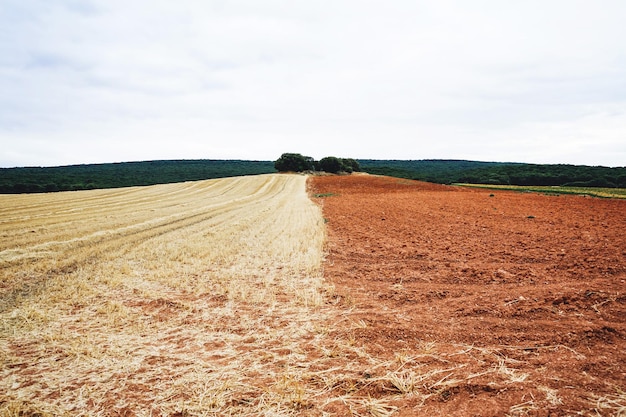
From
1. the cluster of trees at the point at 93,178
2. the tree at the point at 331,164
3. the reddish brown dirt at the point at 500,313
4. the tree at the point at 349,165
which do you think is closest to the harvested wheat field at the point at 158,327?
the reddish brown dirt at the point at 500,313

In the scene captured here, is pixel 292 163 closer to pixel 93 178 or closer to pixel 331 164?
pixel 331 164

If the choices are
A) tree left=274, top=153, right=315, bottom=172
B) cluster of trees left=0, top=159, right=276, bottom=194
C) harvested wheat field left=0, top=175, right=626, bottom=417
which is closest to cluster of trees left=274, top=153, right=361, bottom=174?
tree left=274, top=153, right=315, bottom=172

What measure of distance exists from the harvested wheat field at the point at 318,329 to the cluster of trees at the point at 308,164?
7116 cm

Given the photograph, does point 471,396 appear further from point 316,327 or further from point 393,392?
point 316,327

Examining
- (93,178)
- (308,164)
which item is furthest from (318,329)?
(93,178)

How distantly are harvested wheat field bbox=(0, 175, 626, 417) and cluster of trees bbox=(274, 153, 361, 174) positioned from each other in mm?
71163

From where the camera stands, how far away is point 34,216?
19062mm

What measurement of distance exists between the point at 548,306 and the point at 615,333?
1.09 metres

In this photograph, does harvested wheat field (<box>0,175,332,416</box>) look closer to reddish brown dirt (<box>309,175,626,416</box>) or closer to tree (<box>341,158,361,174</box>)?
reddish brown dirt (<box>309,175,626,416</box>)

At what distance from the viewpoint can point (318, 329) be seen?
5449 millimetres

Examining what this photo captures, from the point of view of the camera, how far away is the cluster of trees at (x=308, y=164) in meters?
81.8

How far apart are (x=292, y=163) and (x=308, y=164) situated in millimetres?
4808

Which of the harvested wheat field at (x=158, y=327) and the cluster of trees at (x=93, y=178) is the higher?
the cluster of trees at (x=93, y=178)

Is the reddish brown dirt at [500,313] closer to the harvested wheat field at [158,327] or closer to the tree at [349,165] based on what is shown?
the harvested wheat field at [158,327]
